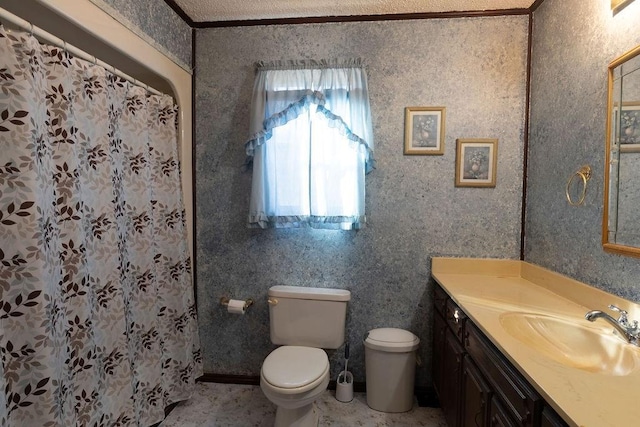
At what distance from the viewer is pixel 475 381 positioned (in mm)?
1262

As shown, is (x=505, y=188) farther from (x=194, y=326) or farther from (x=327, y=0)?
(x=194, y=326)

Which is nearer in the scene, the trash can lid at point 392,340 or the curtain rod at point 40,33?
the curtain rod at point 40,33

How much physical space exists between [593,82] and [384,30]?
1178mm

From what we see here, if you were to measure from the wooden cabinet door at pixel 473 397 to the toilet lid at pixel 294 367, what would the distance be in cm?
67

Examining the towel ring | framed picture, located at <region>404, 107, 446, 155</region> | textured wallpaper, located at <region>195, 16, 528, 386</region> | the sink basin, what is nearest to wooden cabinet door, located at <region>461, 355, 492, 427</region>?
the sink basin

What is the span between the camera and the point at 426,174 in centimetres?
204

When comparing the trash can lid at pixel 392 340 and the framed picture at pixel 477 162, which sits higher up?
the framed picture at pixel 477 162

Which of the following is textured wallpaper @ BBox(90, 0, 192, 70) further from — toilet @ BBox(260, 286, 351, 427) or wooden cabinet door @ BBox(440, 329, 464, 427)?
wooden cabinet door @ BBox(440, 329, 464, 427)

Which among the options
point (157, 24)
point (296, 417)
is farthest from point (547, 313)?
point (157, 24)

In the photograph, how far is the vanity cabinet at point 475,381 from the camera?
88 cm

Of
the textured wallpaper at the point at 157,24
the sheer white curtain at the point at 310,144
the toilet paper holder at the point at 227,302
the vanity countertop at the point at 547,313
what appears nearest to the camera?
the vanity countertop at the point at 547,313

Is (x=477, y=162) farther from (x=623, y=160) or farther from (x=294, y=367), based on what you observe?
(x=294, y=367)

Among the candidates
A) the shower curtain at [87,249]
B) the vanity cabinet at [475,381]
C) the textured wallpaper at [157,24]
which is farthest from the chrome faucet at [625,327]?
the textured wallpaper at [157,24]

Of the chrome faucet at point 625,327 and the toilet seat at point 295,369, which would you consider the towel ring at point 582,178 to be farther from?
the toilet seat at point 295,369
